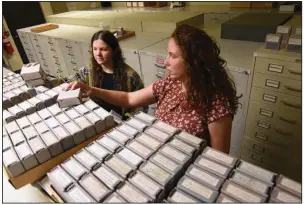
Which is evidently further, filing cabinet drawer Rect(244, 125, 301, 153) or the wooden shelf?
the wooden shelf

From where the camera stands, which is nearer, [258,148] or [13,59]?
[258,148]

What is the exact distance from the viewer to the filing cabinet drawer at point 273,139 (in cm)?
152

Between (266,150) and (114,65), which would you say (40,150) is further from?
(266,150)

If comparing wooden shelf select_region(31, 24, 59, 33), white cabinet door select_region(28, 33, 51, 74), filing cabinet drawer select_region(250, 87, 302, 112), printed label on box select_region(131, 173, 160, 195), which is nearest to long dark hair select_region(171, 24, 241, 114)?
printed label on box select_region(131, 173, 160, 195)

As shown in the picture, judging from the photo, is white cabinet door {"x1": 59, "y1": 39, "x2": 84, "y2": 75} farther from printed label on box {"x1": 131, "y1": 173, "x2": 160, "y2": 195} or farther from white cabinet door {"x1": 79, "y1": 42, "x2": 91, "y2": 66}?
printed label on box {"x1": 131, "y1": 173, "x2": 160, "y2": 195}

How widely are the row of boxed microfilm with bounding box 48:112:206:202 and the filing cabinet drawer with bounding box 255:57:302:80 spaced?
0.84 metres

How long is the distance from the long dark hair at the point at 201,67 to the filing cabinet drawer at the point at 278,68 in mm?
496

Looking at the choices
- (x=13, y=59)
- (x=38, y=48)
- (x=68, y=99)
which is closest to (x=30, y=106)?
(x=68, y=99)

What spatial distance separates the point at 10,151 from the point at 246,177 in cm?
83

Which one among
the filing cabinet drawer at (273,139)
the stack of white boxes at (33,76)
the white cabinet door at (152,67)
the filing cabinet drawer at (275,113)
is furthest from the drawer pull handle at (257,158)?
the stack of white boxes at (33,76)

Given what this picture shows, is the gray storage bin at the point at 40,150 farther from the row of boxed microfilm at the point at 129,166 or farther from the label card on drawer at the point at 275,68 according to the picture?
the label card on drawer at the point at 275,68

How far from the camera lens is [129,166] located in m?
0.70

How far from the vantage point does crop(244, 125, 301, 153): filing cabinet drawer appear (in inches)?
59.7

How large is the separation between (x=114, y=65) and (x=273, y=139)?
4.15ft
